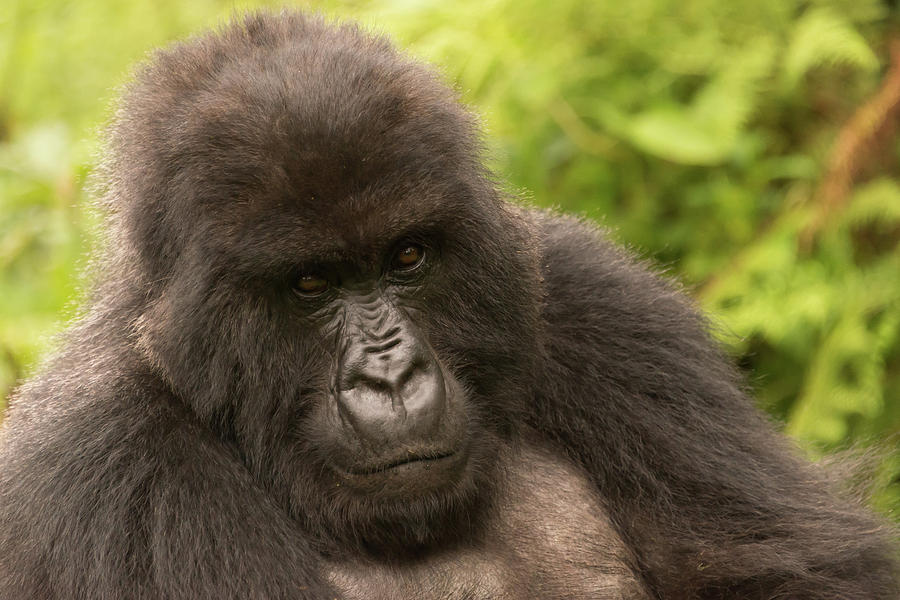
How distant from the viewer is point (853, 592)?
317 cm

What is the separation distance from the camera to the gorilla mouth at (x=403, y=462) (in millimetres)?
2668

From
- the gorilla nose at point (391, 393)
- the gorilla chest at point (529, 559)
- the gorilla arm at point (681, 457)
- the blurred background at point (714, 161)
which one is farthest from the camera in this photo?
the blurred background at point (714, 161)

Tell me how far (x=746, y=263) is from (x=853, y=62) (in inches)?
40.5

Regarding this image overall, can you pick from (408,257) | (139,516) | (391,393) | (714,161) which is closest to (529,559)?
(391,393)

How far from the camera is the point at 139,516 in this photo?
2.75m

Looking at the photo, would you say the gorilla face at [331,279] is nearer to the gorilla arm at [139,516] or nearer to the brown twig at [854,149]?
the gorilla arm at [139,516]

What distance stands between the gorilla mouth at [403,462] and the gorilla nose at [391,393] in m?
0.05

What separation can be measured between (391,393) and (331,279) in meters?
0.34

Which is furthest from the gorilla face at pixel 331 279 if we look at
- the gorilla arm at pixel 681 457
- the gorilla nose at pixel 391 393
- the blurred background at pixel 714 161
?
the blurred background at pixel 714 161

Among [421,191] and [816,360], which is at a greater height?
[421,191]

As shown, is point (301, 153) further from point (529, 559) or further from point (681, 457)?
point (681, 457)

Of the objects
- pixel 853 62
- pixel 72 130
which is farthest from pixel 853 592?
pixel 72 130

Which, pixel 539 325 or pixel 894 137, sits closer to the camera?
pixel 539 325

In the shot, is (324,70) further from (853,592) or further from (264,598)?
(853,592)
